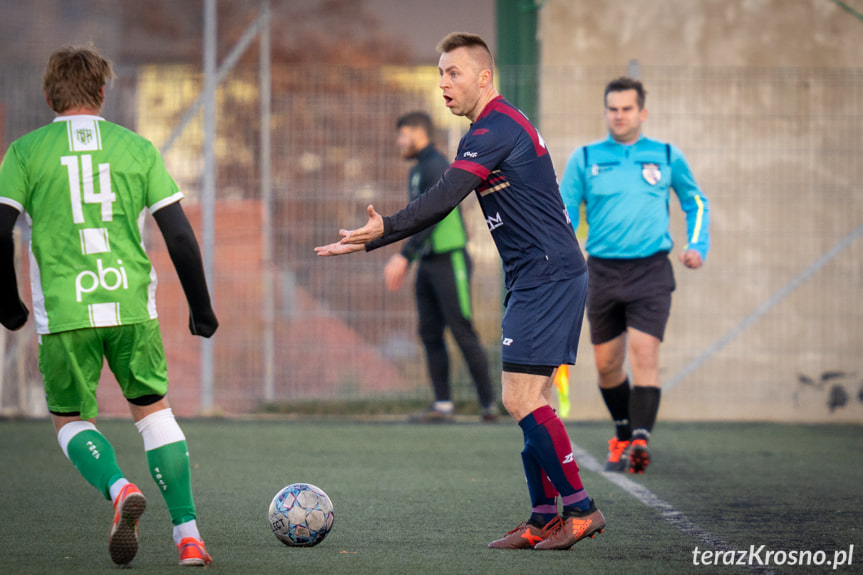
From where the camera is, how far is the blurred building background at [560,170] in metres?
10.2

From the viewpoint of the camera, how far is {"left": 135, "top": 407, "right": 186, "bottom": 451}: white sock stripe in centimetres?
408

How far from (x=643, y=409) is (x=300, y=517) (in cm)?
286

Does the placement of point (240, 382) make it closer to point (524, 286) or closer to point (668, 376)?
point (668, 376)

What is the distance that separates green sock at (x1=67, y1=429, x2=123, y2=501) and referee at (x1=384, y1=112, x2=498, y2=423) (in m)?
5.24

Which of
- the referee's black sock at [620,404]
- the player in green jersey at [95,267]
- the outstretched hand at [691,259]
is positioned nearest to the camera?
the player in green jersey at [95,267]

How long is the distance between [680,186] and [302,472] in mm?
2848

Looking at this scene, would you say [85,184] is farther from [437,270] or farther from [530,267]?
[437,270]

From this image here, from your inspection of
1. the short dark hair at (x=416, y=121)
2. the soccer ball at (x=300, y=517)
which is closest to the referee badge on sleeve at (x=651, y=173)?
the short dark hair at (x=416, y=121)

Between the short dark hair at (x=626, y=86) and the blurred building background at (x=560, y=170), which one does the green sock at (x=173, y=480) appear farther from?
the blurred building background at (x=560, y=170)

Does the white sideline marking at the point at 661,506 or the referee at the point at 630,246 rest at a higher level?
the referee at the point at 630,246

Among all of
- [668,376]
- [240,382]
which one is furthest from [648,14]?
[240,382]

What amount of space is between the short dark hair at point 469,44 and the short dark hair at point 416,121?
4.81m

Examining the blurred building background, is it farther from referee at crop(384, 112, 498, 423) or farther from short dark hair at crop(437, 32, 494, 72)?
short dark hair at crop(437, 32, 494, 72)
